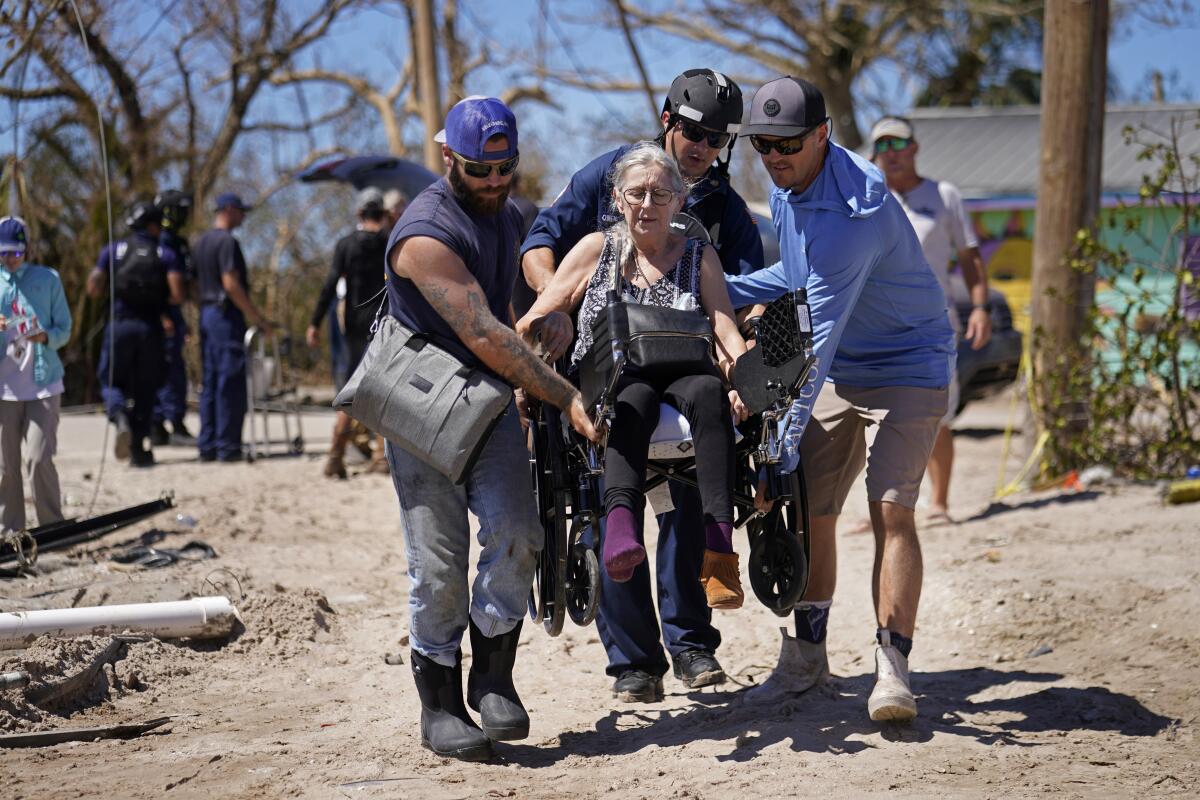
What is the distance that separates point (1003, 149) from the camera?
23141 millimetres

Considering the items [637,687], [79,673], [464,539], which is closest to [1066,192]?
[637,687]

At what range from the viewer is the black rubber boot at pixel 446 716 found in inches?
168

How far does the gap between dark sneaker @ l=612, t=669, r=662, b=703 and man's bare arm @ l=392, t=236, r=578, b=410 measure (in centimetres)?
135

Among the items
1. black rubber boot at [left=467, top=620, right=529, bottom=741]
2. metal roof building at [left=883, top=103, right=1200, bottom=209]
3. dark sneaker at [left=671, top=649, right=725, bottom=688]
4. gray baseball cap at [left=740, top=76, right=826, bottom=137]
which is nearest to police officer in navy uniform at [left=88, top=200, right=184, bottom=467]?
dark sneaker at [left=671, top=649, right=725, bottom=688]

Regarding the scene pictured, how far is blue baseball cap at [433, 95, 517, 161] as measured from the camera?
4.08 meters

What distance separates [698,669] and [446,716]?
43.1 inches

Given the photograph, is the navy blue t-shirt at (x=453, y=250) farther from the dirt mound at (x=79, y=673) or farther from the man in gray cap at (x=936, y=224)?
the man in gray cap at (x=936, y=224)

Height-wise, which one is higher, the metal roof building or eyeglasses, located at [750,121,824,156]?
the metal roof building

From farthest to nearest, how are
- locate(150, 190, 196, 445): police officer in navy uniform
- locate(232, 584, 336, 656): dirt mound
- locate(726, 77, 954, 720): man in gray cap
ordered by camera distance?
locate(150, 190, 196, 445): police officer in navy uniform, locate(232, 584, 336, 656): dirt mound, locate(726, 77, 954, 720): man in gray cap

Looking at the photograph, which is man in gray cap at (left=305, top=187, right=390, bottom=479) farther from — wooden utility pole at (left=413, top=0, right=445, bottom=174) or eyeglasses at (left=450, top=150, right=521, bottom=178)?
eyeglasses at (left=450, top=150, right=521, bottom=178)

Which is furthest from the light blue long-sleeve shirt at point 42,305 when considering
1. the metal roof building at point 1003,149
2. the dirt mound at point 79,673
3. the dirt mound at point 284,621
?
the metal roof building at point 1003,149

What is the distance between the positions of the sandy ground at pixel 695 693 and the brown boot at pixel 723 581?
19.4 inches

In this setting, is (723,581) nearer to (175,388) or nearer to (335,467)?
(335,467)

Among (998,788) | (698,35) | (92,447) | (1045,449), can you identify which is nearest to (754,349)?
(998,788)
